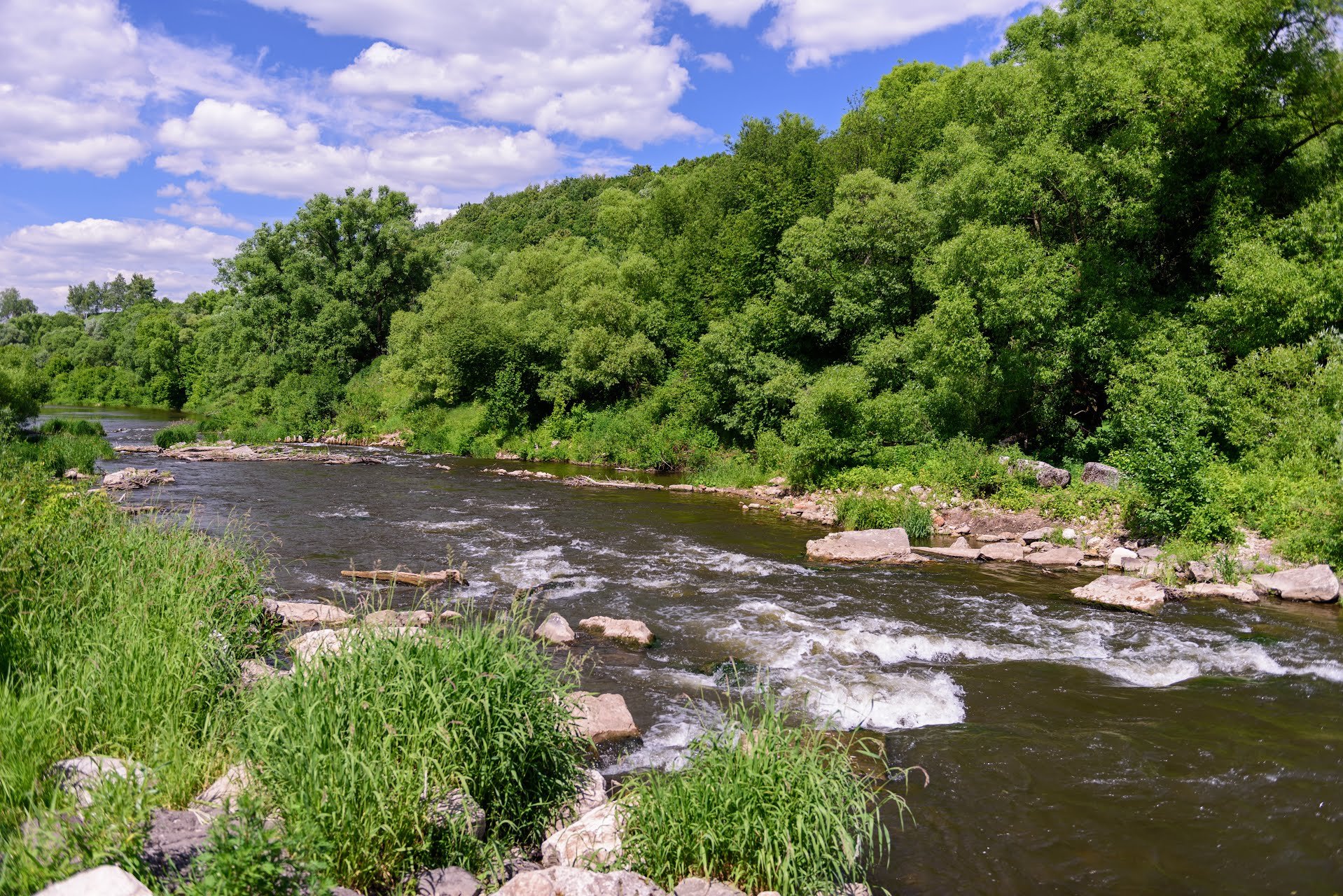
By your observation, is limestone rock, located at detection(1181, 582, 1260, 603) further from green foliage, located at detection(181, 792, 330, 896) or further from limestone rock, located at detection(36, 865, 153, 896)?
limestone rock, located at detection(36, 865, 153, 896)

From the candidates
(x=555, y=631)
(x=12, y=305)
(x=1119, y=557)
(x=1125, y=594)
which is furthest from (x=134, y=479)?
(x=12, y=305)

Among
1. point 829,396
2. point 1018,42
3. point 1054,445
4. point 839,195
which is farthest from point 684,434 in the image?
point 1018,42

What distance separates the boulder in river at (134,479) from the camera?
23016 millimetres

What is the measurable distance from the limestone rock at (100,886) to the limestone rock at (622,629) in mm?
8161

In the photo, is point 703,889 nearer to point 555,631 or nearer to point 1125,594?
point 555,631

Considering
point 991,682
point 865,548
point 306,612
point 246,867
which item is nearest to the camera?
point 246,867

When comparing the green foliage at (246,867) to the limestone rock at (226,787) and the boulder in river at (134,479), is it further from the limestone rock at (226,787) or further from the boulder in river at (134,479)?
the boulder in river at (134,479)

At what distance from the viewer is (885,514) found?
807 inches

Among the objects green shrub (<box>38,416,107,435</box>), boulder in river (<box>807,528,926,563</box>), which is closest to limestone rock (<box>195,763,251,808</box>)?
boulder in river (<box>807,528,926,563</box>)

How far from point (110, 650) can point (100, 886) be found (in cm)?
336

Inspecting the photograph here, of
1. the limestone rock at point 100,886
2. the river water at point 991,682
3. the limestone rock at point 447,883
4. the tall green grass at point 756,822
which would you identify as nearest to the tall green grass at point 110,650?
the limestone rock at point 100,886

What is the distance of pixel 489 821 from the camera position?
5.84 m

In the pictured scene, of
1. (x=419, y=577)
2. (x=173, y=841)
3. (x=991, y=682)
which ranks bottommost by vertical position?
(x=991, y=682)

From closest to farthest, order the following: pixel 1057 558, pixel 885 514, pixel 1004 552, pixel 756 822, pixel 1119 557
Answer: pixel 756 822 < pixel 1119 557 < pixel 1057 558 < pixel 1004 552 < pixel 885 514
